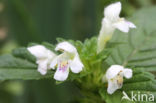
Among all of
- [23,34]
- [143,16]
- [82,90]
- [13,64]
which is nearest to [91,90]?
[82,90]

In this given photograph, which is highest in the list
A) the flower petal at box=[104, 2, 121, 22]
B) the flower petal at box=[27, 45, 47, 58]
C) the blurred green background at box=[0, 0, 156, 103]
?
the blurred green background at box=[0, 0, 156, 103]

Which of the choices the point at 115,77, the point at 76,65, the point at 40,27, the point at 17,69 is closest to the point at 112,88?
the point at 115,77

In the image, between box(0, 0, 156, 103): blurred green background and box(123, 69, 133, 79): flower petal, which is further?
box(0, 0, 156, 103): blurred green background

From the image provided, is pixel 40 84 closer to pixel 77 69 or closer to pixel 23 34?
pixel 23 34

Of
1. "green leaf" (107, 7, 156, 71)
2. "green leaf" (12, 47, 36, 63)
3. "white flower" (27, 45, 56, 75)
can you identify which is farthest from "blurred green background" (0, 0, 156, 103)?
"white flower" (27, 45, 56, 75)

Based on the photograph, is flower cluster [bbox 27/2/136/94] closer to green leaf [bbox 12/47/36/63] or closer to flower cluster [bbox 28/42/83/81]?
flower cluster [bbox 28/42/83/81]

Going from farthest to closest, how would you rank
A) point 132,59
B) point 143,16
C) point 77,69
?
→ point 143,16 → point 132,59 → point 77,69

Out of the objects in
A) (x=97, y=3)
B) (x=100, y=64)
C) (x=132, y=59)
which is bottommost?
(x=100, y=64)

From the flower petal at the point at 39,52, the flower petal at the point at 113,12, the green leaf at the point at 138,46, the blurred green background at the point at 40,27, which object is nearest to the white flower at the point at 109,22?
the flower petal at the point at 113,12
